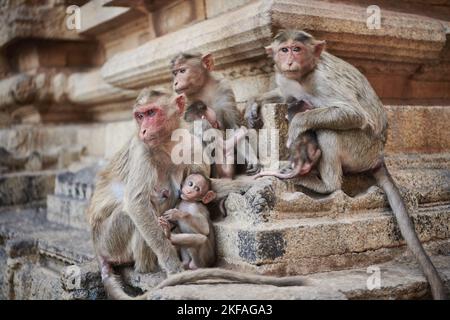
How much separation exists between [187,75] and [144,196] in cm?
88

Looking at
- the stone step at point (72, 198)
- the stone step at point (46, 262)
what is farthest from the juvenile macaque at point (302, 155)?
the stone step at point (72, 198)

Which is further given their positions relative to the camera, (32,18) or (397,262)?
(32,18)

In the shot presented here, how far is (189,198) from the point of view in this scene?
→ 3139 mm

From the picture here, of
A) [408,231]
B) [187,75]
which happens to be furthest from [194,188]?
[408,231]

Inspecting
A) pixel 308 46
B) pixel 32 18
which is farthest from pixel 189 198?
pixel 32 18

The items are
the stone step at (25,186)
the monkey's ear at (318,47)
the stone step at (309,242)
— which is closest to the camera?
the stone step at (309,242)

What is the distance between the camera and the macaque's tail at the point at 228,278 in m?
2.75

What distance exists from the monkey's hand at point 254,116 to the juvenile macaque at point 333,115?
24 centimetres

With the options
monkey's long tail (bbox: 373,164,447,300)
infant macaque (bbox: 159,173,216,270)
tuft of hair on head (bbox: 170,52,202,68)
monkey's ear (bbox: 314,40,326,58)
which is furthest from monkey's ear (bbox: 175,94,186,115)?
monkey's long tail (bbox: 373,164,447,300)

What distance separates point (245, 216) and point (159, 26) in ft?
8.08

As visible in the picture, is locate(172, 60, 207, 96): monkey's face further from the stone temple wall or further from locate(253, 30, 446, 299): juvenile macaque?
locate(253, 30, 446, 299): juvenile macaque

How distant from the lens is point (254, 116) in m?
3.55

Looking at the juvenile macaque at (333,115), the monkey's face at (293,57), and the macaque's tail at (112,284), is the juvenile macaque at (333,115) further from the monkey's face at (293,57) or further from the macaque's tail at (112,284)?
the macaque's tail at (112,284)
